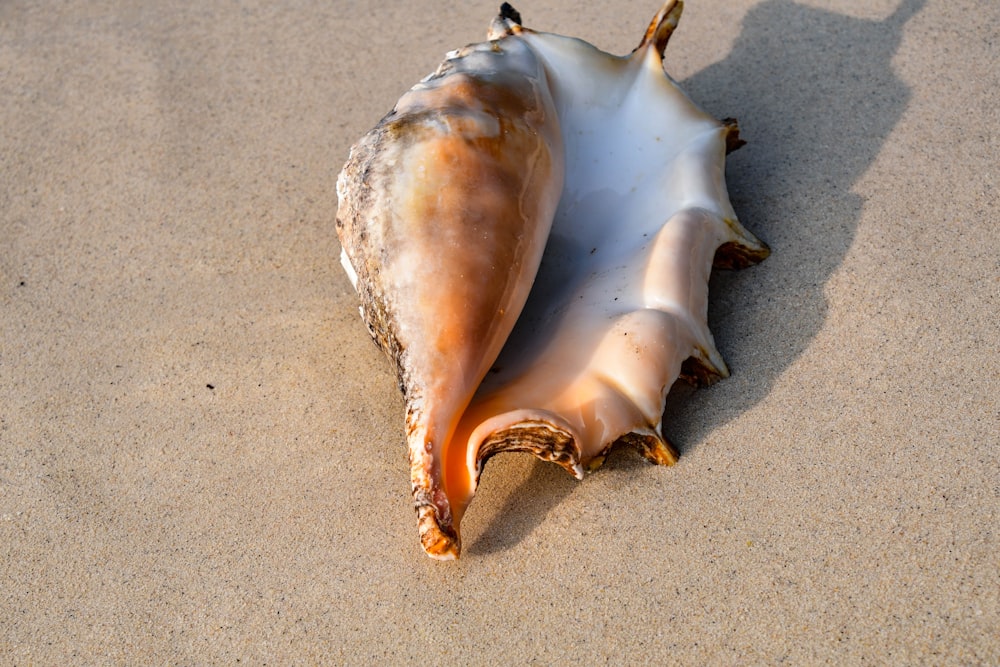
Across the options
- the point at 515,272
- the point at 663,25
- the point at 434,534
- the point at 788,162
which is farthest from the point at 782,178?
the point at 434,534

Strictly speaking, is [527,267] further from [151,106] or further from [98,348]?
[151,106]

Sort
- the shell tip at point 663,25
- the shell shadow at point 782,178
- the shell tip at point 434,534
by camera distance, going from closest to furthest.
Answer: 1. the shell tip at point 434,534
2. the shell shadow at point 782,178
3. the shell tip at point 663,25

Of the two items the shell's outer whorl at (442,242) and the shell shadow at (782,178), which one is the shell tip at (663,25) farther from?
the shell's outer whorl at (442,242)

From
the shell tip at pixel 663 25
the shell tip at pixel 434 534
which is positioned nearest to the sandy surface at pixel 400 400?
the shell tip at pixel 434 534

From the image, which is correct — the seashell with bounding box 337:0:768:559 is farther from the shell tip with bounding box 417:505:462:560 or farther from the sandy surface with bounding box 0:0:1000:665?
the sandy surface with bounding box 0:0:1000:665

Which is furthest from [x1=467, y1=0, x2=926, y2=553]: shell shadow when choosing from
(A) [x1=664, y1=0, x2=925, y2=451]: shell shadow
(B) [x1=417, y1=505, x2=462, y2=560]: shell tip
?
(B) [x1=417, y1=505, x2=462, y2=560]: shell tip

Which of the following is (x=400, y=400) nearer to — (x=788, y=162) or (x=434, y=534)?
(x=434, y=534)

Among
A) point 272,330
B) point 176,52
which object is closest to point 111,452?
point 272,330
